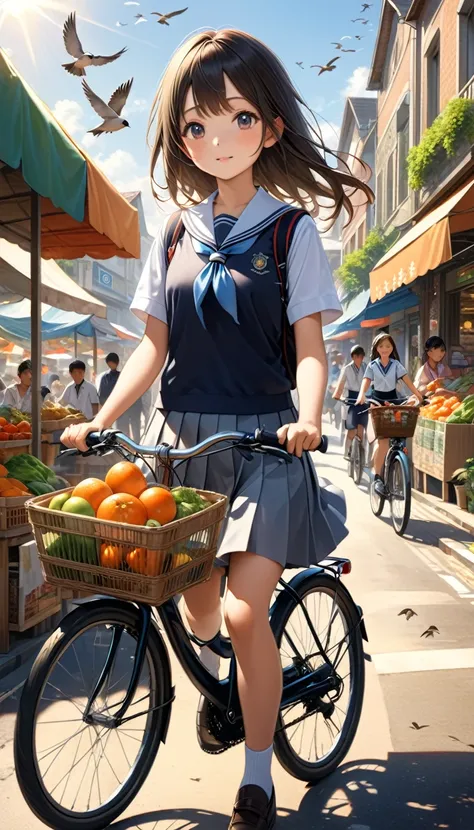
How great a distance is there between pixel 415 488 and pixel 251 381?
9338mm

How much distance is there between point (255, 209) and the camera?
2668mm

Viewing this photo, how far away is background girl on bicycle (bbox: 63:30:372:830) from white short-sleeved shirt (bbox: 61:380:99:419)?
34.3 ft

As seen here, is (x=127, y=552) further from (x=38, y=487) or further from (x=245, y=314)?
(x=38, y=487)

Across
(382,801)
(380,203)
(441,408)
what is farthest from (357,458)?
(380,203)

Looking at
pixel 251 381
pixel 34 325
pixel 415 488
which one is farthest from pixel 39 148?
pixel 415 488

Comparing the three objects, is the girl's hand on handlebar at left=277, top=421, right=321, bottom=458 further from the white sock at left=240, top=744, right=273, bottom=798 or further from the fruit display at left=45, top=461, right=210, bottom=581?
the white sock at left=240, top=744, right=273, bottom=798

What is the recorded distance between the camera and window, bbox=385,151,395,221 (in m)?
27.6

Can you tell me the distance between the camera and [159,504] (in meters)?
2.12

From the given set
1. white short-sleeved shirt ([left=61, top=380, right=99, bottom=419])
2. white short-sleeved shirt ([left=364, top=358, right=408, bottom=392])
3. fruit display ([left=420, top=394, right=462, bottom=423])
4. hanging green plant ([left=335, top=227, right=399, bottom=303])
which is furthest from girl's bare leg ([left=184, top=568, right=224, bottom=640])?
hanging green plant ([left=335, top=227, right=399, bottom=303])

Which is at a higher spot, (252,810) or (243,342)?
(243,342)

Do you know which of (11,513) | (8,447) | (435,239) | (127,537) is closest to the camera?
(127,537)

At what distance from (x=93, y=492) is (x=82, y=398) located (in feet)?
36.7

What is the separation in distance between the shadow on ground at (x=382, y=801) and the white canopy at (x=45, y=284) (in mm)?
10287

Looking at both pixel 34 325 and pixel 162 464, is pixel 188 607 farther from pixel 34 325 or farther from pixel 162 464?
pixel 34 325
